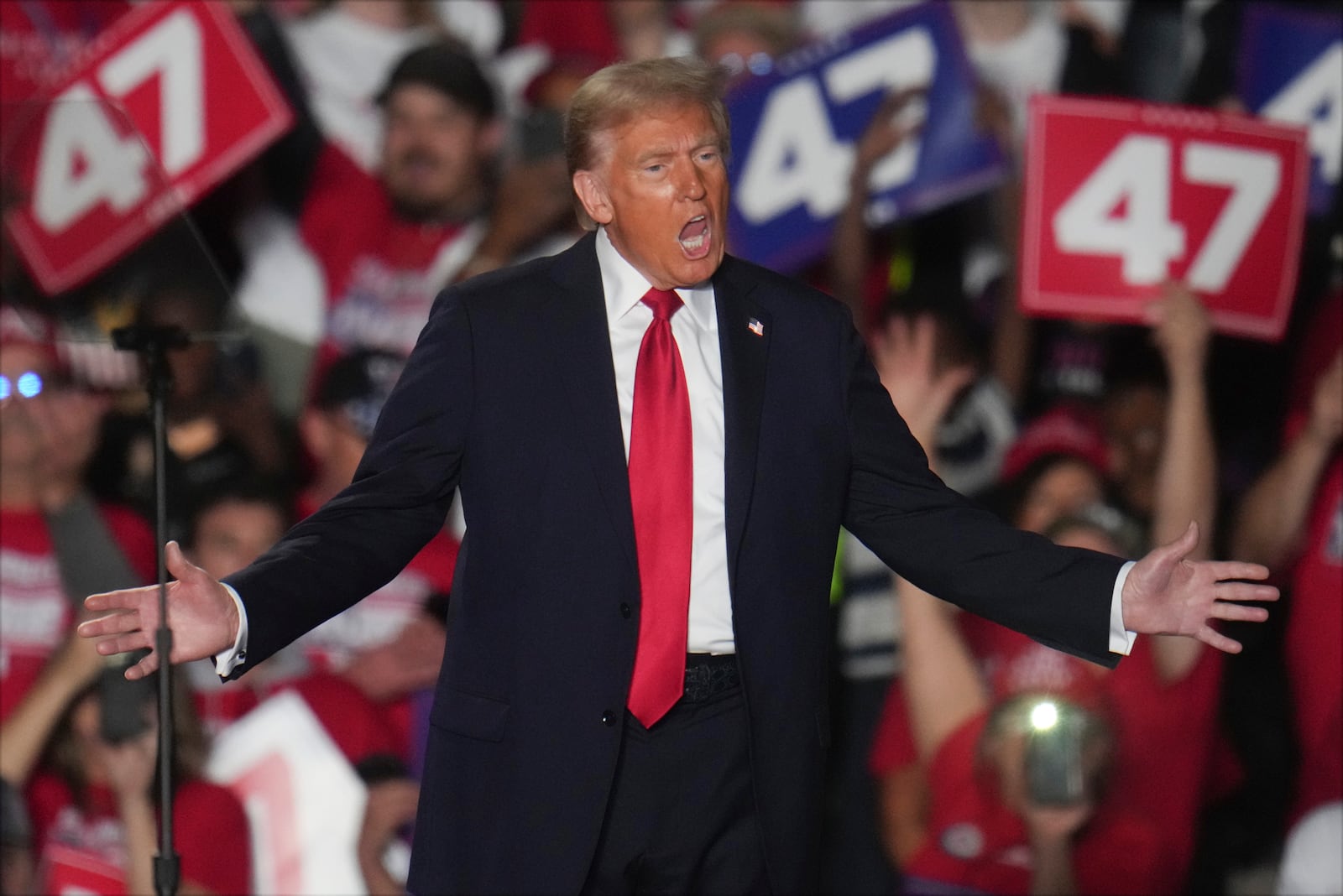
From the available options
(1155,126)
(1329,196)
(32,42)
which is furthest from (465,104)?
(1329,196)

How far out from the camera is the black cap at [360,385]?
389 centimetres

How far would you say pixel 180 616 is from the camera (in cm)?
172

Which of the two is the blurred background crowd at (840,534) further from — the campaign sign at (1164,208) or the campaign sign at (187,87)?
the campaign sign at (187,87)

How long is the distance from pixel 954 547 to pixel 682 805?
1.42 ft

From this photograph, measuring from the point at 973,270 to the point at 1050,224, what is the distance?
739mm

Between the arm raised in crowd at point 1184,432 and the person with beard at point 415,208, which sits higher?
the person with beard at point 415,208

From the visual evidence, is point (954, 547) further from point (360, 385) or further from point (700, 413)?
point (360, 385)

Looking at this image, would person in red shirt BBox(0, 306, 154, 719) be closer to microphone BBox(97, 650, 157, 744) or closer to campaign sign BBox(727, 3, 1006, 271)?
microphone BBox(97, 650, 157, 744)

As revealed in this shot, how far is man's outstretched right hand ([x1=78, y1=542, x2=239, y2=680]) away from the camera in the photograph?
1704 millimetres

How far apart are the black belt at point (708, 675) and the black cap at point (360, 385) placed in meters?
2.11

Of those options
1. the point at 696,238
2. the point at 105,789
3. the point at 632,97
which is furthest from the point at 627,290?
the point at 105,789

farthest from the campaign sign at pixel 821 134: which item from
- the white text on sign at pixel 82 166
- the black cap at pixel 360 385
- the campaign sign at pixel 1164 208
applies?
the white text on sign at pixel 82 166

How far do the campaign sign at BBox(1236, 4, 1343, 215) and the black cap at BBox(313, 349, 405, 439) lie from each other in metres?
2.10

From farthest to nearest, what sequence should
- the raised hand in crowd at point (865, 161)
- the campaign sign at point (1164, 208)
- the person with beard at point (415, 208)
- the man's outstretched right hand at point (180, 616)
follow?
the person with beard at point (415, 208) < the raised hand in crowd at point (865, 161) < the campaign sign at point (1164, 208) < the man's outstretched right hand at point (180, 616)
